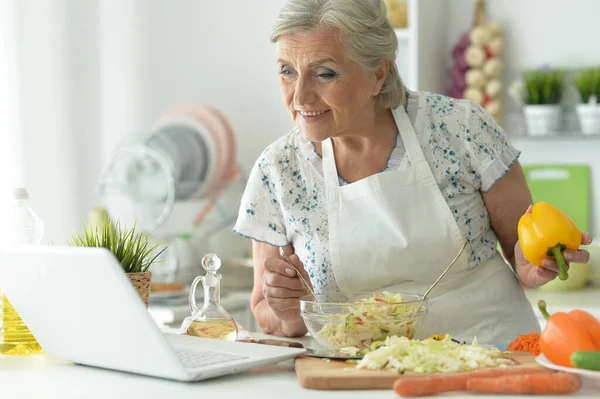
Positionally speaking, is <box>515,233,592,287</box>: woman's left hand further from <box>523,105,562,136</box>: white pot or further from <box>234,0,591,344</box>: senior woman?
<box>523,105,562,136</box>: white pot

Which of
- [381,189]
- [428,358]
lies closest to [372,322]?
[428,358]

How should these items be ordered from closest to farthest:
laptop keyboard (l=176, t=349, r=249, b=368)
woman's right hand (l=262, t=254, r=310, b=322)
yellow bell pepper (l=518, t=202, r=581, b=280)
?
laptop keyboard (l=176, t=349, r=249, b=368)
yellow bell pepper (l=518, t=202, r=581, b=280)
woman's right hand (l=262, t=254, r=310, b=322)

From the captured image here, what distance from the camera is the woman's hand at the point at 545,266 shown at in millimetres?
1539

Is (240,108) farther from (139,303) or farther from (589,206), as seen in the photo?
(139,303)

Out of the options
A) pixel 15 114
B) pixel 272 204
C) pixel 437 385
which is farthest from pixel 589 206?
pixel 437 385

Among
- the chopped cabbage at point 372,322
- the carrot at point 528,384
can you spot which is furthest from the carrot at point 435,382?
the chopped cabbage at point 372,322

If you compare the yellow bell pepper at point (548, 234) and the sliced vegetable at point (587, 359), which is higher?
the yellow bell pepper at point (548, 234)

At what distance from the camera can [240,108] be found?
363 centimetres

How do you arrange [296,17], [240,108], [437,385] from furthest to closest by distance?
[240,108]
[296,17]
[437,385]

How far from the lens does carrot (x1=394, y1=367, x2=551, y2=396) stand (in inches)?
45.6

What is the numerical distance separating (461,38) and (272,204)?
167 centimetres

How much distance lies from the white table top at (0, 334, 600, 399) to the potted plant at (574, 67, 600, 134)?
204 cm

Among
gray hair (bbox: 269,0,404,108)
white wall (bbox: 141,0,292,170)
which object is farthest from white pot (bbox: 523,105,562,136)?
gray hair (bbox: 269,0,404,108)

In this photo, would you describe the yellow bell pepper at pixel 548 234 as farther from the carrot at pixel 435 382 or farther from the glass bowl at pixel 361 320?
the carrot at pixel 435 382
